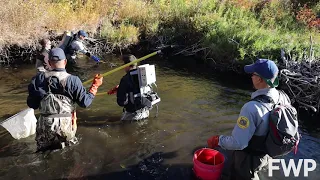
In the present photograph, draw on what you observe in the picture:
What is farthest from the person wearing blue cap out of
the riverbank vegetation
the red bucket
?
the riverbank vegetation

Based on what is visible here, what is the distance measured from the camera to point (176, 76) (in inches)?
382

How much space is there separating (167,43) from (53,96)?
7.69 m

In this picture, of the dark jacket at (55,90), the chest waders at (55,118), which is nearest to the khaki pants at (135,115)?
the chest waders at (55,118)

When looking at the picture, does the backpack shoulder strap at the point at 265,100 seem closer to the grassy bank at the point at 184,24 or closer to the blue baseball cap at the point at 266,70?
the blue baseball cap at the point at 266,70

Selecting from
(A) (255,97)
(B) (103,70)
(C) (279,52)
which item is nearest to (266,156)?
(A) (255,97)

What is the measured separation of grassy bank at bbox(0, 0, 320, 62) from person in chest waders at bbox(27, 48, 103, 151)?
5715mm

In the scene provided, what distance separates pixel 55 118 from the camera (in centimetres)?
483

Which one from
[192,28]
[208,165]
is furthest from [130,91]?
[192,28]

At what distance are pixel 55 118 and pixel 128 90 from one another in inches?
61.8

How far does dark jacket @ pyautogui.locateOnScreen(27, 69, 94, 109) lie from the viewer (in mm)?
4668

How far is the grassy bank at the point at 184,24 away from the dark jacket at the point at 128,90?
4309 mm

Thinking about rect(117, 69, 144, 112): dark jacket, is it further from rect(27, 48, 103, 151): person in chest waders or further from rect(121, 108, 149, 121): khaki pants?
rect(27, 48, 103, 151): person in chest waders

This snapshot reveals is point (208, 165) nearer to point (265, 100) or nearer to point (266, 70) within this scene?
point (265, 100)

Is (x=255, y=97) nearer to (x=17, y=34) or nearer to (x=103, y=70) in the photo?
(x=103, y=70)
